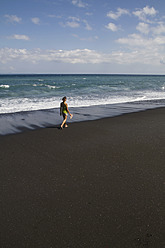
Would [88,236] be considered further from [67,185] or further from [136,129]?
[136,129]

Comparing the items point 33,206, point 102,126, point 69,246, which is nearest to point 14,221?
point 33,206

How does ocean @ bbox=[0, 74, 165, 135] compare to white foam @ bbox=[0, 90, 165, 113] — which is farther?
white foam @ bbox=[0, 90, 165, 113]

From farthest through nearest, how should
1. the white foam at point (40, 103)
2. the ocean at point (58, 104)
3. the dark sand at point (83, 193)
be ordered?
the white foam at point (40, 103), the ocean at point (58, 104), the dark sand at point (83, 193)

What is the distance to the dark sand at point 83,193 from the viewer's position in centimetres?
270

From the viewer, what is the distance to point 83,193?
12.0 feet

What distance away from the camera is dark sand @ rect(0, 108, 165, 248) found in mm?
2701

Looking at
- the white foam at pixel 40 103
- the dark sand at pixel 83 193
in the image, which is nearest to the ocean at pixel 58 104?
the white foam at pixel 40 103

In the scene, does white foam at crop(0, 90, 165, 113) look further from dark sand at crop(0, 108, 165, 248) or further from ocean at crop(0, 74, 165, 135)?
dark sand at crop(0, 108, 165, 248)

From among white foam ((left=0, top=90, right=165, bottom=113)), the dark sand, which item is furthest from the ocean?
the dark sand

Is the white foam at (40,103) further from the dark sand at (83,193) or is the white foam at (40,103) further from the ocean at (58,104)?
the dark sand at (83,193)

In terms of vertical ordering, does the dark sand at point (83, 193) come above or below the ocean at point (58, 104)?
below

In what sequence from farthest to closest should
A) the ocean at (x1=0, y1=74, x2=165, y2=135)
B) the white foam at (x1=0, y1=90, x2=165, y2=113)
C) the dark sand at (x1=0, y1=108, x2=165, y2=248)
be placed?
1. the white foam at (x1=0, y1=90, x2=165, y2=113)
2. the ocean at (x1=0, y1=74, x2=165, y2=135)
3. the dark sand at (x1=0, y1=108, x2=165, y2=248)

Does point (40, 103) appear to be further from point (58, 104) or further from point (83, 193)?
point (83, 193)

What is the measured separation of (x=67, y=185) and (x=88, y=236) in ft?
4.40
